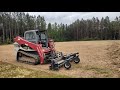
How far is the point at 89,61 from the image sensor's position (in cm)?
729

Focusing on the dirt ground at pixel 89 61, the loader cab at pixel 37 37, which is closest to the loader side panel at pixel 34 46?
the loader cab at pixel 37 37

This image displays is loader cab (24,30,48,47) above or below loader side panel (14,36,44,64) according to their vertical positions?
above

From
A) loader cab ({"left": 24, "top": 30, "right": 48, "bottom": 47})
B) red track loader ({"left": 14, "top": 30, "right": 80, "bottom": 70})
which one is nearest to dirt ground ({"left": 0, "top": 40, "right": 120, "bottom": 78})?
red track loader ({"left": 14, "top": 30, "right": 80, "bottom": 70})

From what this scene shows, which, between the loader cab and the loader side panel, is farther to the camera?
the loader cab

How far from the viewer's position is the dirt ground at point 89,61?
5.74 meters

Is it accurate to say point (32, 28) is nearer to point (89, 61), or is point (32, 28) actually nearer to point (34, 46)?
point (34, 46)

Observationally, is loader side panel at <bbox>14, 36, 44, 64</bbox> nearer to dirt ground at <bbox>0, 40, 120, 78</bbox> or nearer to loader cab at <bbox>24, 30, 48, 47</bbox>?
loader cab at <bbox>24, 30, 48, 47</bbox>

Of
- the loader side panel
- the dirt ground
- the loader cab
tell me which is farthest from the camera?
the loader cab

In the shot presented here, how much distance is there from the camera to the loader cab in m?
7.14

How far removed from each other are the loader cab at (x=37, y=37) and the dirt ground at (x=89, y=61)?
50 cm
